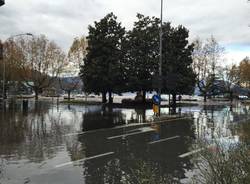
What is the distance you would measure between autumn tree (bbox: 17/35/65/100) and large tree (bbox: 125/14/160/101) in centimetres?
2619

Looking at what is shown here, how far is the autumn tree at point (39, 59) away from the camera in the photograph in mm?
74188

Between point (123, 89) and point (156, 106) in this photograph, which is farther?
point (123, 89)

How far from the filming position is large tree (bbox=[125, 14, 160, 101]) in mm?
49000

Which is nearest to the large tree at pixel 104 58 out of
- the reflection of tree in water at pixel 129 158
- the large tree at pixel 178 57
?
the large tree at pixel 178 57

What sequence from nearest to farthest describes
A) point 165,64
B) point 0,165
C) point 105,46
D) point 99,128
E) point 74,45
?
point 0,165
point 99,128
point 165,64
point 105,46
point 74,45

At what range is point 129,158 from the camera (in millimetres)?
13523

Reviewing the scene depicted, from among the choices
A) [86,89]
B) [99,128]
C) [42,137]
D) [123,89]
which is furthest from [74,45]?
[42,137]

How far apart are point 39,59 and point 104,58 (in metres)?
24.9

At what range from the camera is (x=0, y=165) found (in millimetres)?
11891

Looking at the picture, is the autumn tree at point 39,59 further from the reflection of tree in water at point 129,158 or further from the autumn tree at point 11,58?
Result: the reflection of tree in water at point 129,158

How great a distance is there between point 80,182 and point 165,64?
4055cm

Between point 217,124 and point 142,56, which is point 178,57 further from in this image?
point 217,124

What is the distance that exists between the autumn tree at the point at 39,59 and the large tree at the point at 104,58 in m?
21.2

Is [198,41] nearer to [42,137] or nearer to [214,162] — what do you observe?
[42,137]
